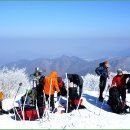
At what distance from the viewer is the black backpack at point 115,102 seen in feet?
53.4

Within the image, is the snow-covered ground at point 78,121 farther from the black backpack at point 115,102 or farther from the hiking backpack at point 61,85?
the hiking backpack at point 61,85

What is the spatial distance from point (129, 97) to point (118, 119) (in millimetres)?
5350

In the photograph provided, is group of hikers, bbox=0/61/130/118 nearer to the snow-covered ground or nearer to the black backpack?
the black backpack

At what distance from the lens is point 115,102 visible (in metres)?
16.5

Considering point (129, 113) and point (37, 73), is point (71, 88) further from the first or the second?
point (129, 113)

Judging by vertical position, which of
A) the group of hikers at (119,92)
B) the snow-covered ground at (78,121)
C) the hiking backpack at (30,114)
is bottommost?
the snow-covered ground at (78,121)

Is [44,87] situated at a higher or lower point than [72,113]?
higher

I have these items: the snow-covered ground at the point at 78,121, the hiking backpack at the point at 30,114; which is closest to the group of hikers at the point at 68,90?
the hiking backpack at the point at 30,114

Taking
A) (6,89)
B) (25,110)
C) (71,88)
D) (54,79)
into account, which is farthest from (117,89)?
(6,89)

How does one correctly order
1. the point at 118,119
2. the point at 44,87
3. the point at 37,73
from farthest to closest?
the point at 37,73 < the point at 44,87 < the point at 118,119

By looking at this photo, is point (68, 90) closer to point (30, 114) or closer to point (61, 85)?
point (61, 85)

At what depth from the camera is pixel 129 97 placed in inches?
793

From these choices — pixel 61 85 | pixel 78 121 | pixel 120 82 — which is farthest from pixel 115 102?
pixel 78 121

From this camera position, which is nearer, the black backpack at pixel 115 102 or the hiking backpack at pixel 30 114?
the hiking backpack at pixel 30 114
